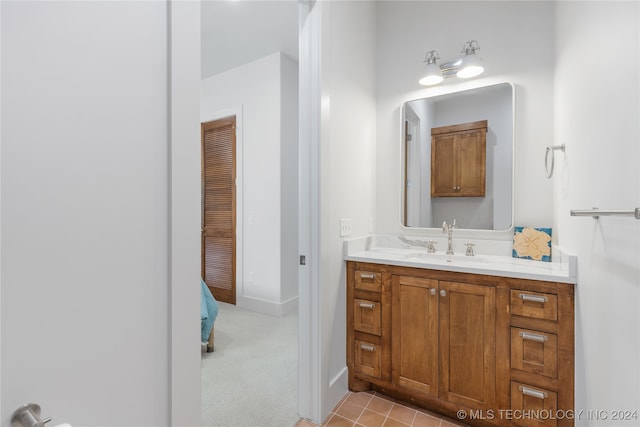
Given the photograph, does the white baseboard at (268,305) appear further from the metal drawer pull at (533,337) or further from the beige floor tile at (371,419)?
the metal drawer pull at (533,337)

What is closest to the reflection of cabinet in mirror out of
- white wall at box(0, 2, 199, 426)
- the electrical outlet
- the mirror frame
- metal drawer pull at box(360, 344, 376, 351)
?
the mirror frame

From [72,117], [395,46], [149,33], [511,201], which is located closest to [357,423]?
[511,201]

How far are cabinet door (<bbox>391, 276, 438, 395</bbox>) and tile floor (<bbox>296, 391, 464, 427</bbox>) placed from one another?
0.53 feet

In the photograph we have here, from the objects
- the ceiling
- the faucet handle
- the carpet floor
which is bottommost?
the carpet floor

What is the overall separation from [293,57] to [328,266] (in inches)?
107

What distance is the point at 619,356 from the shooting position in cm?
93

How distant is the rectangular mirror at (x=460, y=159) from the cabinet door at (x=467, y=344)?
67 centimetres

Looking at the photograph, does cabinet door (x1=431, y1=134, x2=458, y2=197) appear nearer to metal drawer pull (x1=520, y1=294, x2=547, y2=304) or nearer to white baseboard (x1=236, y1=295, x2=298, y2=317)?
metal drawer pull (x1=520, y1=294, x2=547, y2=304)

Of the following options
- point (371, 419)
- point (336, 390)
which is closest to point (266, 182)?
point (336, 390)

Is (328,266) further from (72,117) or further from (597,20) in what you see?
(597,20)

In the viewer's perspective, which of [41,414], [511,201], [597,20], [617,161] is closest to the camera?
[41,414]

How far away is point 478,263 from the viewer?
1784 mm

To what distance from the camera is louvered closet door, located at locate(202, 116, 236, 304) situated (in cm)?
383

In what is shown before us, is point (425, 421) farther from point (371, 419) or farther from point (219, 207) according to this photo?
point (219, 207)
